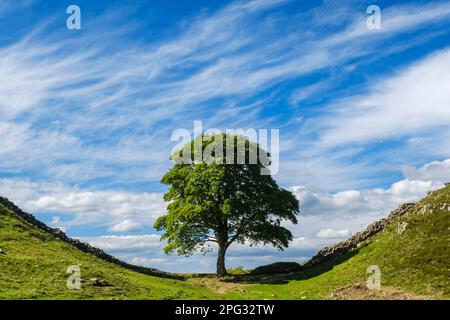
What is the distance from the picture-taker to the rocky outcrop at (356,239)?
61.3m

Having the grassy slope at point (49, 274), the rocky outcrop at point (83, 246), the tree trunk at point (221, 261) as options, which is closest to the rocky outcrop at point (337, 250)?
the tree trunk at point (221, 261)

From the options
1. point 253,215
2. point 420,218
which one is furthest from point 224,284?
point 420,218

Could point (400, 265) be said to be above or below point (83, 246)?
below

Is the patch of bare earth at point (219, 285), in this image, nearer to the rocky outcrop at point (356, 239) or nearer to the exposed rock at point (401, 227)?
the rocky outcrop at point (356, 239)

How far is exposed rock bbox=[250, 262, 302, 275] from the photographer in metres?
65.1

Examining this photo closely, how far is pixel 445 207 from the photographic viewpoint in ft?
159

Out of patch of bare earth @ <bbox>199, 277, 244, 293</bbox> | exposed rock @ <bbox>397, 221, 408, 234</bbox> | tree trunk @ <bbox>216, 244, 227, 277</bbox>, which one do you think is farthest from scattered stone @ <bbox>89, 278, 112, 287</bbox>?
exposed rock @ <bbox>397, 221, 408, 234</bbox>

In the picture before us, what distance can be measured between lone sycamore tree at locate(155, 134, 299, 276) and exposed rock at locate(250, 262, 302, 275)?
11.4ft

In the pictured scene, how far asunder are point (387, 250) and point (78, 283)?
28647 mm

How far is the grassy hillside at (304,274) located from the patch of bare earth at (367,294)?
8cm

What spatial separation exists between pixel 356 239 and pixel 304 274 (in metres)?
9.63

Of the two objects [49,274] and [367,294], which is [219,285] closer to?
[49,274]

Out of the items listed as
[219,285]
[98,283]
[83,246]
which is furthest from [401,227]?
[83,246]

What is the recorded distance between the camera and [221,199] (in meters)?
62.4
